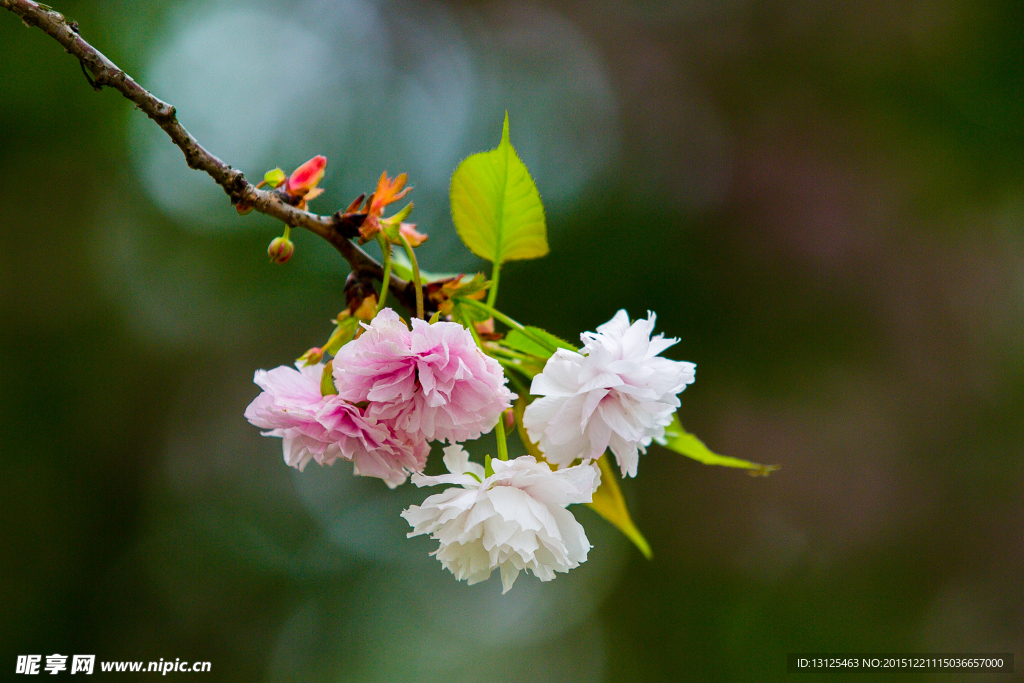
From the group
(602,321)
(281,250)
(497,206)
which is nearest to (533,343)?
(497,206)

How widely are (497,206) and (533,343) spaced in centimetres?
13

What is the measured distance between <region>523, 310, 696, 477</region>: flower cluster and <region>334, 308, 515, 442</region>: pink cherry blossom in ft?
0.12

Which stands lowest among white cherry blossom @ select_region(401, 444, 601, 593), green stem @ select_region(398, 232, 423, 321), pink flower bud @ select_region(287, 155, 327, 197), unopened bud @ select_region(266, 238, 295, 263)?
white cherry blossom @ select_region(401, 444, 601, 593)

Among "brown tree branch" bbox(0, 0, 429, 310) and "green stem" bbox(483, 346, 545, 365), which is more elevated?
"brown tree branch" bbox(0, 0, 429, 310)

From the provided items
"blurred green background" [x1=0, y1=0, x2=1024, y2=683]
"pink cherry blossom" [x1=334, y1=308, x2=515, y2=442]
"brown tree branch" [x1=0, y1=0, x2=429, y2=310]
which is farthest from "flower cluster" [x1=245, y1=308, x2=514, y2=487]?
"blurred green background" [x1=0, y1=0, x2=1024, y2=683]

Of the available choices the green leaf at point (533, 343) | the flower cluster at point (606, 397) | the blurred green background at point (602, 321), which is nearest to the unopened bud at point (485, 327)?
the green leaf at point (533, 343)

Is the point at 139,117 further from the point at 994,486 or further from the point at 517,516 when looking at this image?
the point at 994,486

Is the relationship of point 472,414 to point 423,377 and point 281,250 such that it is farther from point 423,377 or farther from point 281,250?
point 281,250

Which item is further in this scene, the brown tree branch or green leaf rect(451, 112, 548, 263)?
green leaf rect(451, 112, 548, 263)

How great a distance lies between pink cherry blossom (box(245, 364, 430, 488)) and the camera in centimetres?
46

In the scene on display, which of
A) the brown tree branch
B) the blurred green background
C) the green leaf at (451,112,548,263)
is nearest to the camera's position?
the brown tree branch

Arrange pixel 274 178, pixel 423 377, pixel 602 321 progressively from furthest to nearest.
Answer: pixel 602 321 < pixel 274 178 < pixel 423 377

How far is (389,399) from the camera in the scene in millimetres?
445

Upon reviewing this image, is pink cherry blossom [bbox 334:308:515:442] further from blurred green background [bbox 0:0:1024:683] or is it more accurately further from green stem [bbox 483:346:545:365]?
blurred green background [bbox 0:0:1024:683]
